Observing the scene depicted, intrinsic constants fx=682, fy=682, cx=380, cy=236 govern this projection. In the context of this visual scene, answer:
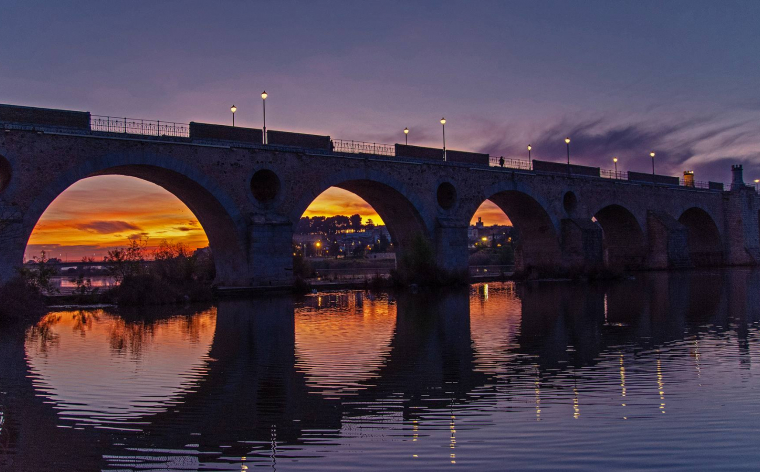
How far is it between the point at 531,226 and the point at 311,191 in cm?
1794

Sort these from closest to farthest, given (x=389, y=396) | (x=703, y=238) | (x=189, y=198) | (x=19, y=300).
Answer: (x=389, y=396) < (x=19, y=300) < (x=189, y=198) < (x=703, y=238)

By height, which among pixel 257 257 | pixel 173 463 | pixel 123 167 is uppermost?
pixel 123 167

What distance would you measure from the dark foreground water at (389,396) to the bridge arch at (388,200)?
15269 millimetres

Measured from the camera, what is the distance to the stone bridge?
75.7 ft

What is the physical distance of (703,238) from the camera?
5722 centimetres

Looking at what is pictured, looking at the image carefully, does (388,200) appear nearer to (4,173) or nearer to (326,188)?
(326,188)

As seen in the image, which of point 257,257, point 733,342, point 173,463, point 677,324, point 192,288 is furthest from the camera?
point 257,257

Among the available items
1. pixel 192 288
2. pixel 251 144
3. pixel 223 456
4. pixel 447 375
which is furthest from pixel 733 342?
pixel 251 144

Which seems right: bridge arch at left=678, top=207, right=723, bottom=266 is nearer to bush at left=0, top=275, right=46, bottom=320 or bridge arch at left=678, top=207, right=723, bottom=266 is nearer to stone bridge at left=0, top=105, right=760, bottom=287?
stone bridge at left=0, top=105, right=760, bottom=287

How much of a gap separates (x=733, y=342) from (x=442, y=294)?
15.7 meters

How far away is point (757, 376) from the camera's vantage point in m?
8.43

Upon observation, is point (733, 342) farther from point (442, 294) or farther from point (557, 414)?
point (442, 294)

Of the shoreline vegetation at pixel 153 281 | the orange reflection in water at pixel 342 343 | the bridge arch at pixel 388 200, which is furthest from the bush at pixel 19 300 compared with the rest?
the bridge arch at pixel 388 200

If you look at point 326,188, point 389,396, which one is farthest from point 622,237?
point 389,396
